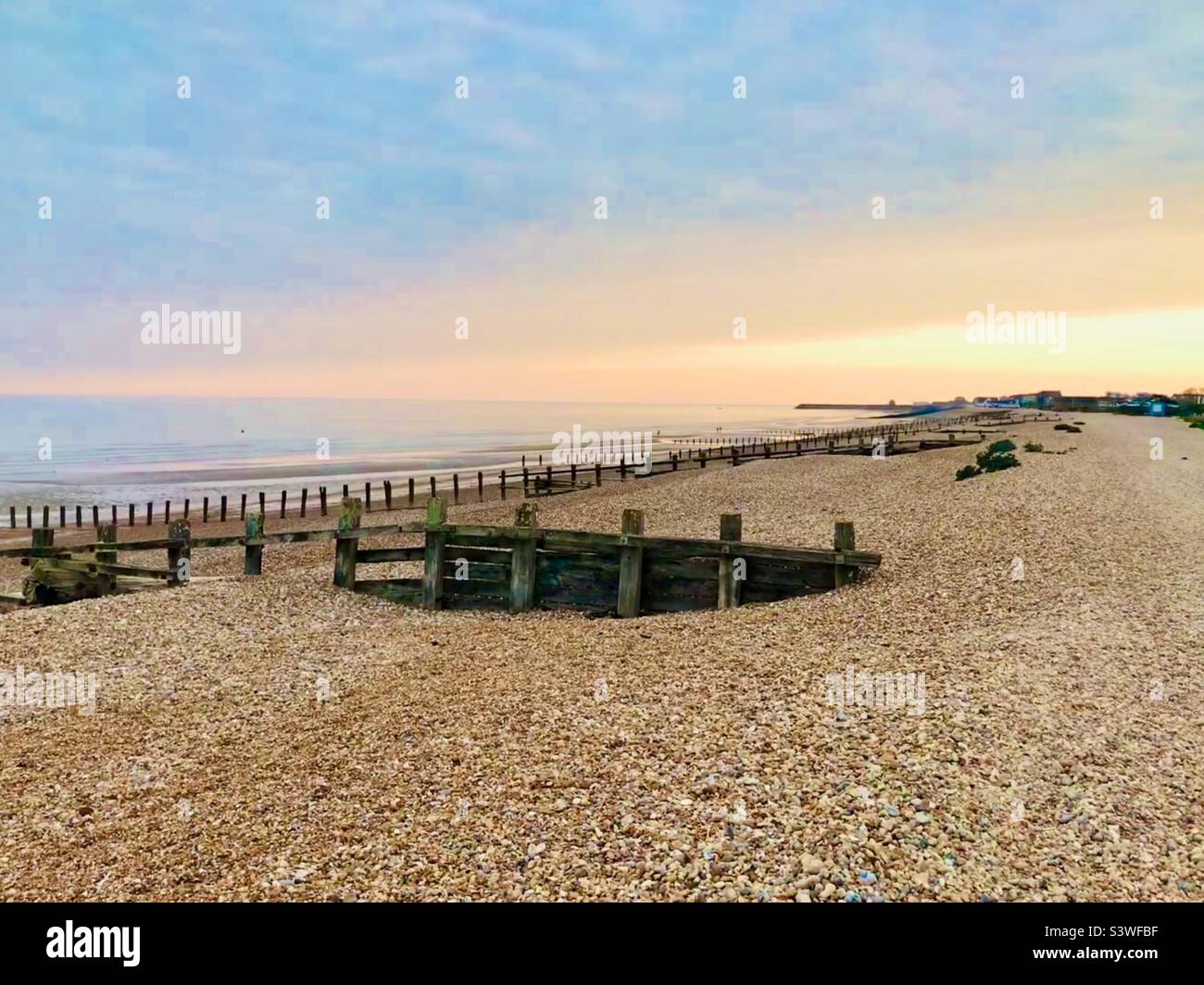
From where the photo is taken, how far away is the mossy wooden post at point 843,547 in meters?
13.2

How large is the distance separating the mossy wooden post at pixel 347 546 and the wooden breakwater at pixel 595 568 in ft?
0.07

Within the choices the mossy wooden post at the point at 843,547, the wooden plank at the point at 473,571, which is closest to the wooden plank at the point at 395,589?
the wooden plank at the point at 473,571

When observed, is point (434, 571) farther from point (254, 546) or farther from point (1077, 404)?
point (1077, 404)

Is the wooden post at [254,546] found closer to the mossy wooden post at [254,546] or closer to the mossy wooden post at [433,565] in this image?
the mossy wooden post at [254,546]

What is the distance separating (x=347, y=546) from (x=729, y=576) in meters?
7.65

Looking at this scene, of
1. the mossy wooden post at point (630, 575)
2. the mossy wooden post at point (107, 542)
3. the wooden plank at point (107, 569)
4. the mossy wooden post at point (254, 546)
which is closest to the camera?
the mossy wooden post at point (630, 575)

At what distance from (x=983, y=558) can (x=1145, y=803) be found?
8497mm

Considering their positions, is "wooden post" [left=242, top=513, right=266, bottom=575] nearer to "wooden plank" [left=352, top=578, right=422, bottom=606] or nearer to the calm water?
"wooden plank" [left=352, top=578, right=422, bottom=606]

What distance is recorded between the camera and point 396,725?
831cm

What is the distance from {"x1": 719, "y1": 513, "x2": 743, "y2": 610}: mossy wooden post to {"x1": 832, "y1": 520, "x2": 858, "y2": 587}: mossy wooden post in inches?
64.5

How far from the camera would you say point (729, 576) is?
13555 millimetres

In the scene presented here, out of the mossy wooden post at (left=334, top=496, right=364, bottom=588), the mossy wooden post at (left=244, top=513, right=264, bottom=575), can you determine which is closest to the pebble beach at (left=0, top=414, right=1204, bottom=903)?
the mossy wooden post at (left=334, top=496, right=364, bottom=588)
